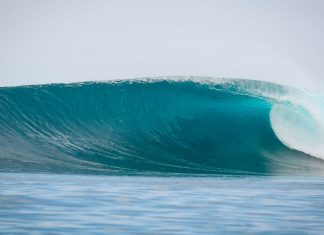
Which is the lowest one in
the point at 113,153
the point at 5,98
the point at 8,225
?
the point at 8,225

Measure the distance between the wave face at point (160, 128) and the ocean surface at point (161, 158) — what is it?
0.03 meters

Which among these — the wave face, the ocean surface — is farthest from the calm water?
the wave face

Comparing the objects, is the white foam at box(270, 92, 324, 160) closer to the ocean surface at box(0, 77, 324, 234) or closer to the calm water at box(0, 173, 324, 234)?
the ocean surface at box(0, 77, 324, 234)

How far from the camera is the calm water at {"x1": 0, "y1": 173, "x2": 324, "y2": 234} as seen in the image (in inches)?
233

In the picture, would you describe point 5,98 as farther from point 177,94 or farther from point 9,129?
point 177,94

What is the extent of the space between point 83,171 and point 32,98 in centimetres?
A: 730

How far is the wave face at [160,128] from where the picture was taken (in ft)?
56.5

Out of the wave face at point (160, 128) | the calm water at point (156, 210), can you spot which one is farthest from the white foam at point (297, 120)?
the calm water at point (156, 210)

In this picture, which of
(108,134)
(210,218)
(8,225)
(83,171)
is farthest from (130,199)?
(108,134)

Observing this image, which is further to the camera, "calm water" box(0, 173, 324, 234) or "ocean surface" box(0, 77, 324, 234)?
"ocean surface" box(0, 77, 324, 234)

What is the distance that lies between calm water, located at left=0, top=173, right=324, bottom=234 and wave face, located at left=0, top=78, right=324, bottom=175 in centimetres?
617

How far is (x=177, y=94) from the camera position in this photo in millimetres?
22391

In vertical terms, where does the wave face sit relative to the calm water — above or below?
above

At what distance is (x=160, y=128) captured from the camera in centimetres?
2033
